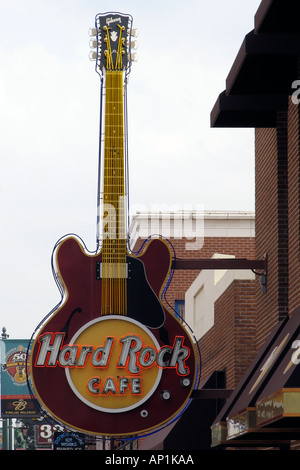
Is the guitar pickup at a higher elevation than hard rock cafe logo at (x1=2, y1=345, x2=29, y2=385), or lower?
lower

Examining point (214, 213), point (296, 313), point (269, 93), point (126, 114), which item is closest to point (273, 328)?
point (296, 313)

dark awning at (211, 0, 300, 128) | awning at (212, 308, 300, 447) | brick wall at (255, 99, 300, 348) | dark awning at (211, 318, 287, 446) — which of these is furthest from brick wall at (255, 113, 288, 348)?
awning at (212, 308, 300, 447)

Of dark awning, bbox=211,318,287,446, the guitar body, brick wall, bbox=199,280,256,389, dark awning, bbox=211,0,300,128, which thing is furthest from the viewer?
brick wall, bbox=199,280,256,389

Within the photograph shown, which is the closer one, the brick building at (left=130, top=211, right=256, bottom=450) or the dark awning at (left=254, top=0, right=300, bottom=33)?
the dark awning at (left=254, top=0, right=300, bottom=33)

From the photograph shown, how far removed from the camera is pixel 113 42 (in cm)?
2042

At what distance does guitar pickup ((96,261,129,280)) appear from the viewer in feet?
59.9

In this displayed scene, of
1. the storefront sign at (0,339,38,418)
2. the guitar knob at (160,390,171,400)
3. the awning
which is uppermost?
the storefront sign at (0,339,38,418)

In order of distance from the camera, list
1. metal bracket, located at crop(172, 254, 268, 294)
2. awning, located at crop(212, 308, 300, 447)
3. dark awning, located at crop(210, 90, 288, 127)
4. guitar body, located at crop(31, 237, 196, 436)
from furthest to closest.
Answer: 1. metal bracket, located at crop(172, 254, 268, 294)
2. guitar body, located at crop(31, 237, 196, 436)
3. dark awning, located at crop(210, 90, 288, 127)
4. awning, located at crop(212, 308, 300, 447)

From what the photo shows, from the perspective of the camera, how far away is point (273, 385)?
12734 mm

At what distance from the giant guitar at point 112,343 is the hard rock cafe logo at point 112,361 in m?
0.02

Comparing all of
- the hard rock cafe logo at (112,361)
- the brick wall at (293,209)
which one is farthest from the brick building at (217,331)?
the brick wall at (293,209)

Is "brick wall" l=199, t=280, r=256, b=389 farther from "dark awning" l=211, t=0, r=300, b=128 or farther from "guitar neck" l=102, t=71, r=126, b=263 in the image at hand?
"dark awning" l=211, t=0, r=300, b=128

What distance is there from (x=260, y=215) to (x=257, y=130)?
63.2 inches

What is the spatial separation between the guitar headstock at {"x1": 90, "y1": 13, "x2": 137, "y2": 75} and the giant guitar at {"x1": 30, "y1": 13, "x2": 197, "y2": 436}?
2.58 metres
